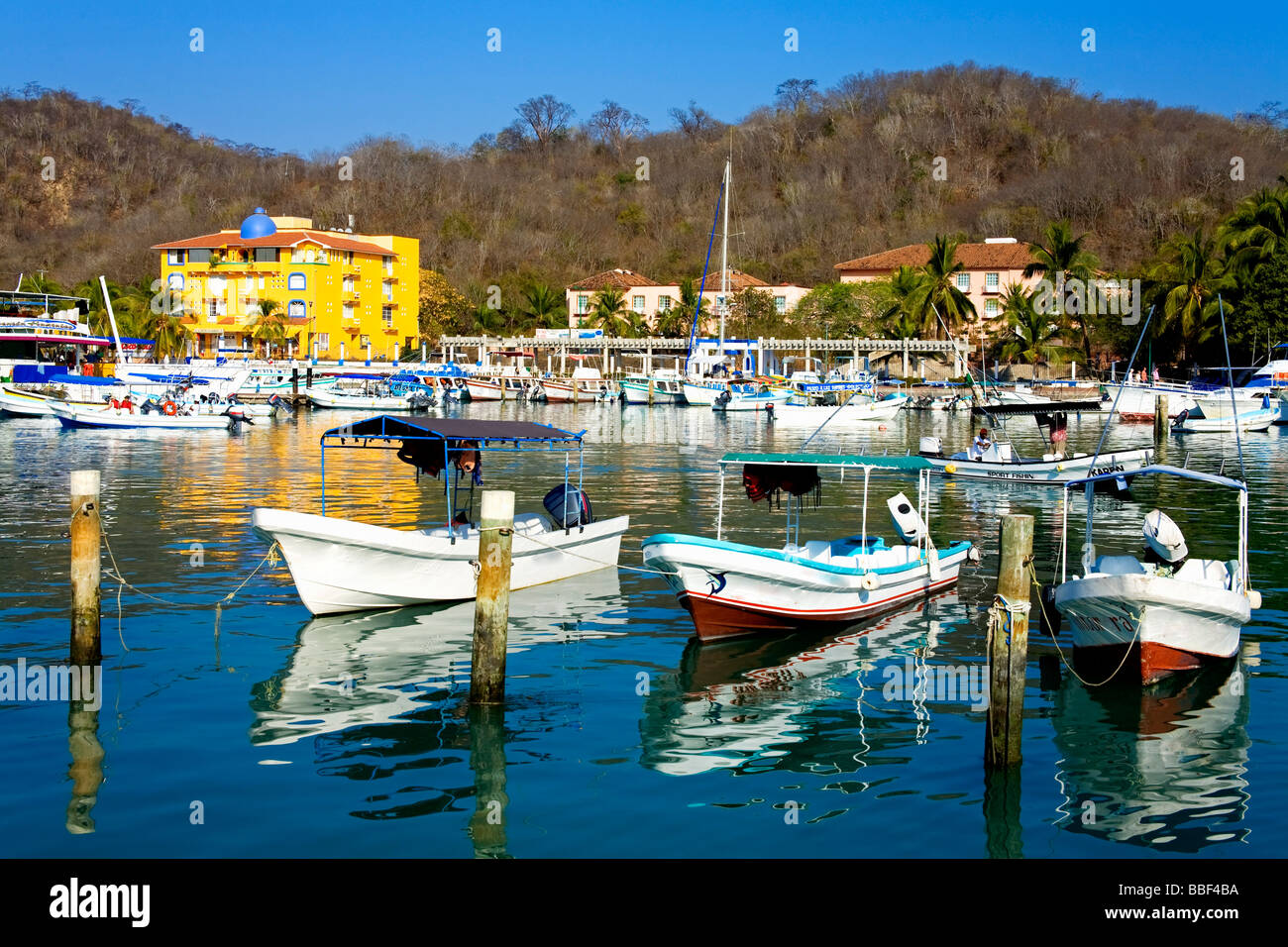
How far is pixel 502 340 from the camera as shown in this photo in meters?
98.6

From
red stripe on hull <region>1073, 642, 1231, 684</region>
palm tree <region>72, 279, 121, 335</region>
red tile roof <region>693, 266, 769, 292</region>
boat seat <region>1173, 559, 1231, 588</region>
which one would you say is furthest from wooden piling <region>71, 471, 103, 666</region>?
red tile roof <region>693, 266, 769, 292</region>

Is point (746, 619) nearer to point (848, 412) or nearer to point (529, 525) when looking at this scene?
point (529, 525)

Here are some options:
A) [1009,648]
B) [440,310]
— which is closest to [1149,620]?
[1009,648]

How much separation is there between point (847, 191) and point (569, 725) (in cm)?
12850

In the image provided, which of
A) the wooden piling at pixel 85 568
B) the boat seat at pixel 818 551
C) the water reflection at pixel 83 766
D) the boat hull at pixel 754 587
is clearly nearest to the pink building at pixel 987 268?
the boat seat at pixel 818 551

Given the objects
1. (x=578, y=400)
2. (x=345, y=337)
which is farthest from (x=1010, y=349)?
(x=345, y=337)

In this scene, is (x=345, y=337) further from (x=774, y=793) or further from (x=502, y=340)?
(x=774, y=793)

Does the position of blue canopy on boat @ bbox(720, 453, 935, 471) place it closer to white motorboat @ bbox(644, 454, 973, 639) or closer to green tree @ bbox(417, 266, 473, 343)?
white motorboat @ bbox(644, 454, 973, 639)

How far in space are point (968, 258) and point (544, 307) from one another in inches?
1363

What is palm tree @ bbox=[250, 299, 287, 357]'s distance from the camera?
94.4 metres

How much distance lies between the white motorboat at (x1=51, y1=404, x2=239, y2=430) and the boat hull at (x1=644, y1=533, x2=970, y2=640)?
44.6 m

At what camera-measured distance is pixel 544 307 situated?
107812mm

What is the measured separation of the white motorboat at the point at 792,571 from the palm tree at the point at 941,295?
73794 millimetres
